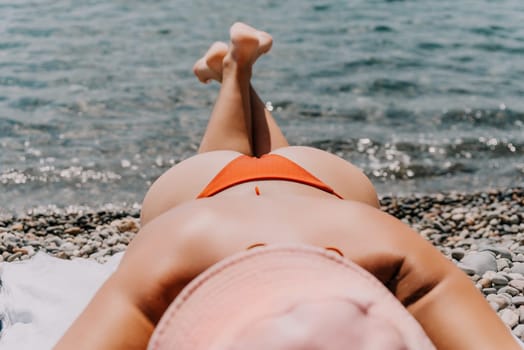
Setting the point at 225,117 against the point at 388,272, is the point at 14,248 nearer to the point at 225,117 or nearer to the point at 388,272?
the point at 225,117

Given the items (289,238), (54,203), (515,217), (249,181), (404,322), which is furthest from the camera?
(54,203)

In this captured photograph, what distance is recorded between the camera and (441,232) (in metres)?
4.53

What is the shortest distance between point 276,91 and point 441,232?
2.80 metres

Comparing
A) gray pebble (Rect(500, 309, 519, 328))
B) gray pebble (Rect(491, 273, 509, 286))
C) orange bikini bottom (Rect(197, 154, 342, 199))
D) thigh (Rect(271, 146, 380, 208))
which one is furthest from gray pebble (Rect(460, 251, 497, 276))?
orange bikini bottom (Rect(197, 154, 342, 199))

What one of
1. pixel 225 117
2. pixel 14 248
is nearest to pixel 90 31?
pixel 14 248

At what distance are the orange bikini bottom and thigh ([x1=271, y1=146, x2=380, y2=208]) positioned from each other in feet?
0.27

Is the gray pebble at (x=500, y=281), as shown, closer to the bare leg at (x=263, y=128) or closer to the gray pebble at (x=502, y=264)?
the gray pebble at (x=502, y=264)

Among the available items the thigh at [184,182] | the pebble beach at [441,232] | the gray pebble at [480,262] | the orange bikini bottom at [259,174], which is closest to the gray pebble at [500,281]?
the pebble beach at [441,232]

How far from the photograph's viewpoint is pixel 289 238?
1768mm

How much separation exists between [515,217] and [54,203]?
11.0 feet

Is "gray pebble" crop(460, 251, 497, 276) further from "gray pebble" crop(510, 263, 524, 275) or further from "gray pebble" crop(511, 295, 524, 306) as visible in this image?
"gray pebble" crop(511, 295, 524, 306)

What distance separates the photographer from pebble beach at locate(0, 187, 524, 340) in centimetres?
346

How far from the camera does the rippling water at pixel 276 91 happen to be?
5.50 m

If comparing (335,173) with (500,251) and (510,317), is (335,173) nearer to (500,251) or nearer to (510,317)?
(510,317)
